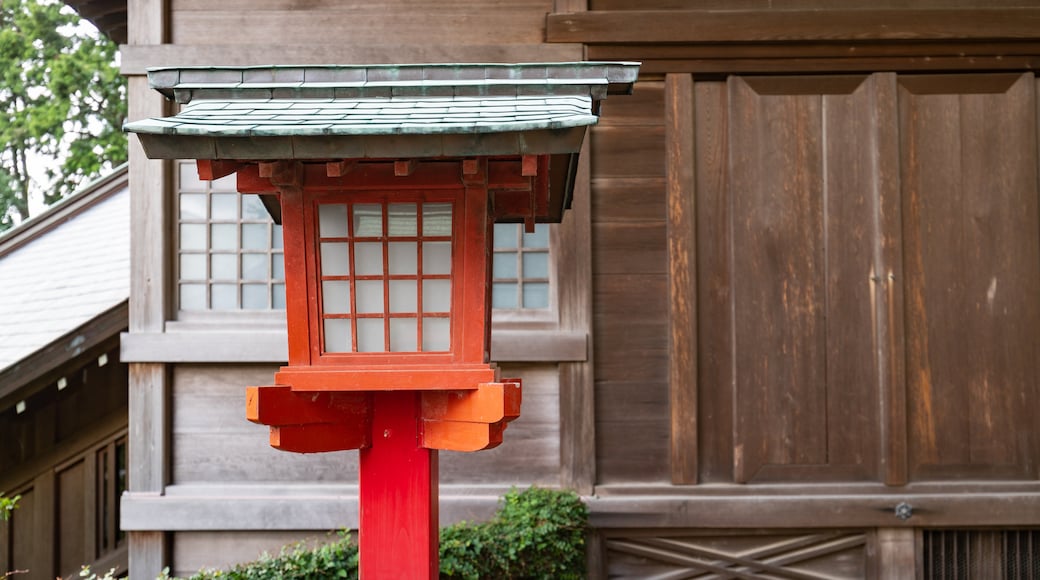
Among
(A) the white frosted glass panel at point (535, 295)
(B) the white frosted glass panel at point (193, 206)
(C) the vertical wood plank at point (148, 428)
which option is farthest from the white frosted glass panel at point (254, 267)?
(A) the white frosted glass panel at point (535, 295)

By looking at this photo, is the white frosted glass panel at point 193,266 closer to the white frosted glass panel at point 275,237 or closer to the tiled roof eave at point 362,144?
the white frosted glass panel at point 275,237

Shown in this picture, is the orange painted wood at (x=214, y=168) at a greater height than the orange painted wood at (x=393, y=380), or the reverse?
the orange painted wood at (x=214, y=168)

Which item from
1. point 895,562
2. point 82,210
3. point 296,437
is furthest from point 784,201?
point 82,210

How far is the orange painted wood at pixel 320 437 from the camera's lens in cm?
329

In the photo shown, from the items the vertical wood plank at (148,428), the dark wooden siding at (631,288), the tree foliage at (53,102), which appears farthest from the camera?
the tree foliage at (53,102)

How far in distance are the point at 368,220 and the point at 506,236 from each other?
2.64 metres

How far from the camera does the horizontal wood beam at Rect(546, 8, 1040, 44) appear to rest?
575 centimetres

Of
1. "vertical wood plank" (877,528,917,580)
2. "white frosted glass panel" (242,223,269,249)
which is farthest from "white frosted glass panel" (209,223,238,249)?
"vertical wood plank" (877,528,917,580)

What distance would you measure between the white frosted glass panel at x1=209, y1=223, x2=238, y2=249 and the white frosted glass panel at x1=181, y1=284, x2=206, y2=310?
286 mm

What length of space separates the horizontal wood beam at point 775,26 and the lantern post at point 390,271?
243cm

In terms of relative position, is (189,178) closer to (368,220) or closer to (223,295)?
(223,295)

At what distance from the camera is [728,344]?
5.85 metres

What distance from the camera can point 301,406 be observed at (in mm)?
3283

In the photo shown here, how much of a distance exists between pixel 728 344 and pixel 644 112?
1592 millimetres
